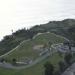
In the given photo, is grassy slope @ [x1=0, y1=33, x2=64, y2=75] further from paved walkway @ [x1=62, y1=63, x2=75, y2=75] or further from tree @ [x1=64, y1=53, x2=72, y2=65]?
paved walkway @ [x1=62, y1=63, x2=75, y2=75]

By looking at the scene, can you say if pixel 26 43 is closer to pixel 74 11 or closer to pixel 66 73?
pixel 66 73

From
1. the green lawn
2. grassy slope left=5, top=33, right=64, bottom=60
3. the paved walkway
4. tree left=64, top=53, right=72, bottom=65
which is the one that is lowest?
the paved walkway

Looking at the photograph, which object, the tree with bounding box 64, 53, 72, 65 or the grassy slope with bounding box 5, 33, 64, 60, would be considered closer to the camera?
the tree with bounding box 64, 53, 72, 65

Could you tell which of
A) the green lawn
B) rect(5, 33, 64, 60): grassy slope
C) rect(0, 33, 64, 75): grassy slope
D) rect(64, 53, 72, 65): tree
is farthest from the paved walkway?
rect(5, 33, 64, 60): grassy slope

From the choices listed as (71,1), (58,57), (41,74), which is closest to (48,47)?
(58,57)

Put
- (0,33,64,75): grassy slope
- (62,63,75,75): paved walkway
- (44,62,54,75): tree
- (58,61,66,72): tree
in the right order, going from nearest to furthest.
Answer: (44,62,54,75): tree
(0,33,64,75): grassy slope
(62,63,75,75): paved walkway
(58,61,66,72): tree

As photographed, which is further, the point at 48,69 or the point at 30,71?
the point at 30,71

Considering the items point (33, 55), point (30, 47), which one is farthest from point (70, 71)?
point (30, 47)

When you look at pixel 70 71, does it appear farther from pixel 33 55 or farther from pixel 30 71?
pixel 33 55

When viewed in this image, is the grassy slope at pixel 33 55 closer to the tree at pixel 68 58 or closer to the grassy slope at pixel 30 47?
the grassy slope at pixel 30 47

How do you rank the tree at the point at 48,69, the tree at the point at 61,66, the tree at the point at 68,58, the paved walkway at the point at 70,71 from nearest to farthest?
the tree at the point at 48,69 → the paved walkway at the point at 70,71 → the tree at the point at 61,66 → the tree at the point at 68,58

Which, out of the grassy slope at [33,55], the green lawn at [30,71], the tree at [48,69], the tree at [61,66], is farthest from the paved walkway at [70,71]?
the tree at [48,69]
